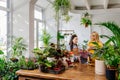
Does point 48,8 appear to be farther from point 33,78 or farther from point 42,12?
point 33,78

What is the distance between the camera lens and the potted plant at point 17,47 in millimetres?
4625

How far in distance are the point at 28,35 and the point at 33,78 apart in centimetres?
309

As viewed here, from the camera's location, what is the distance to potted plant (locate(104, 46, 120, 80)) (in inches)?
73.8

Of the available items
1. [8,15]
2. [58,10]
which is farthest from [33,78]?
[8,15]

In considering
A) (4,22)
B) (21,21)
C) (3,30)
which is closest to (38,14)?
(21,21)

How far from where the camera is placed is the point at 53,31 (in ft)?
29.1

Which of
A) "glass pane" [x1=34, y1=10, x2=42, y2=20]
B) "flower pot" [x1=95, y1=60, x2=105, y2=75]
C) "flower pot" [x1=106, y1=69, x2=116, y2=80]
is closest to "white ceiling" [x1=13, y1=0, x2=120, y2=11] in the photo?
"glass pane" [x1=34, y1=10, x2=42, y2=20]

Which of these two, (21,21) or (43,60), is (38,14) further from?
(43,60)

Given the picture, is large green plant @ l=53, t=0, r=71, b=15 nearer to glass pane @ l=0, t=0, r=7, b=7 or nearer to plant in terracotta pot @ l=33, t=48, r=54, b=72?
plant in terracotta pot @ l=33, t=48, r=54, b=72

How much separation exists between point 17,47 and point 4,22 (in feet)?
3.15

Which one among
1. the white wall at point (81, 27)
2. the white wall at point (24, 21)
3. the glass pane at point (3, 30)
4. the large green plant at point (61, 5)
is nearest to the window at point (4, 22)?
the glass pane at point (3, 30)

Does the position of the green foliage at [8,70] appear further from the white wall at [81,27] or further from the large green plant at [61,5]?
the white wall at [81,27]

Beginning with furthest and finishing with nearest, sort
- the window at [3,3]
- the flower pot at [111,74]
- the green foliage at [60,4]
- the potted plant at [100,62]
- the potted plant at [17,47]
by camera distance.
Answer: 1. the window at [3,3]
2. the potted plant at [17,47]
3. the green foliage at [60,4]
4. the potted plant at [100,62]
5. the flower pot at [111,74]

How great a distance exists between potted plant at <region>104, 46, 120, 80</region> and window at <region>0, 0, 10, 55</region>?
3.62m
